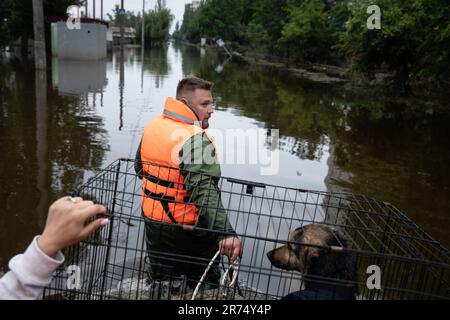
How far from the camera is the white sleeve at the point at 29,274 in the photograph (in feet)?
4.08

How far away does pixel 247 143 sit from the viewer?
9336mm

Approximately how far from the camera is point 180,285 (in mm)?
2686

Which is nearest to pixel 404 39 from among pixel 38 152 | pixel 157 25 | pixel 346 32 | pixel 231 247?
pixel 346 32

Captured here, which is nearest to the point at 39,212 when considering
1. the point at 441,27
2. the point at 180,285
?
the point at 180,285

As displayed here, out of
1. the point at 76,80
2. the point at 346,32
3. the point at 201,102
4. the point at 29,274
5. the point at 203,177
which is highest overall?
the point at 346,32

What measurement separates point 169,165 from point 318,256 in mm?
1121

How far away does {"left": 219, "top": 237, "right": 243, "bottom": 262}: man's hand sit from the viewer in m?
2.60

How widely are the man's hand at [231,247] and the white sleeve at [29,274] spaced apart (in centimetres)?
144

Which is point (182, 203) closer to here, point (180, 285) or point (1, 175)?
point (180, 285)

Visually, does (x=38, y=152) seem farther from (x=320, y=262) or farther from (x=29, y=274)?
(x=29, y=274)

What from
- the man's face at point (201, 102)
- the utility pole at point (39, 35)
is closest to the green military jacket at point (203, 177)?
the man's face at point (201, 102)

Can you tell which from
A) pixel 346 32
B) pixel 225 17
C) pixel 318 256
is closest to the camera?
pixel 318 256

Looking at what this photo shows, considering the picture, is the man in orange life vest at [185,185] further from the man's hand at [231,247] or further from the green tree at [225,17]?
the green tree at [225,17]

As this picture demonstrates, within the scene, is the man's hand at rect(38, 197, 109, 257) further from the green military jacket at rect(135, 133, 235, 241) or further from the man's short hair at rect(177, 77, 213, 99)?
the man's short hair at rect(177, 77, 213, 99)
